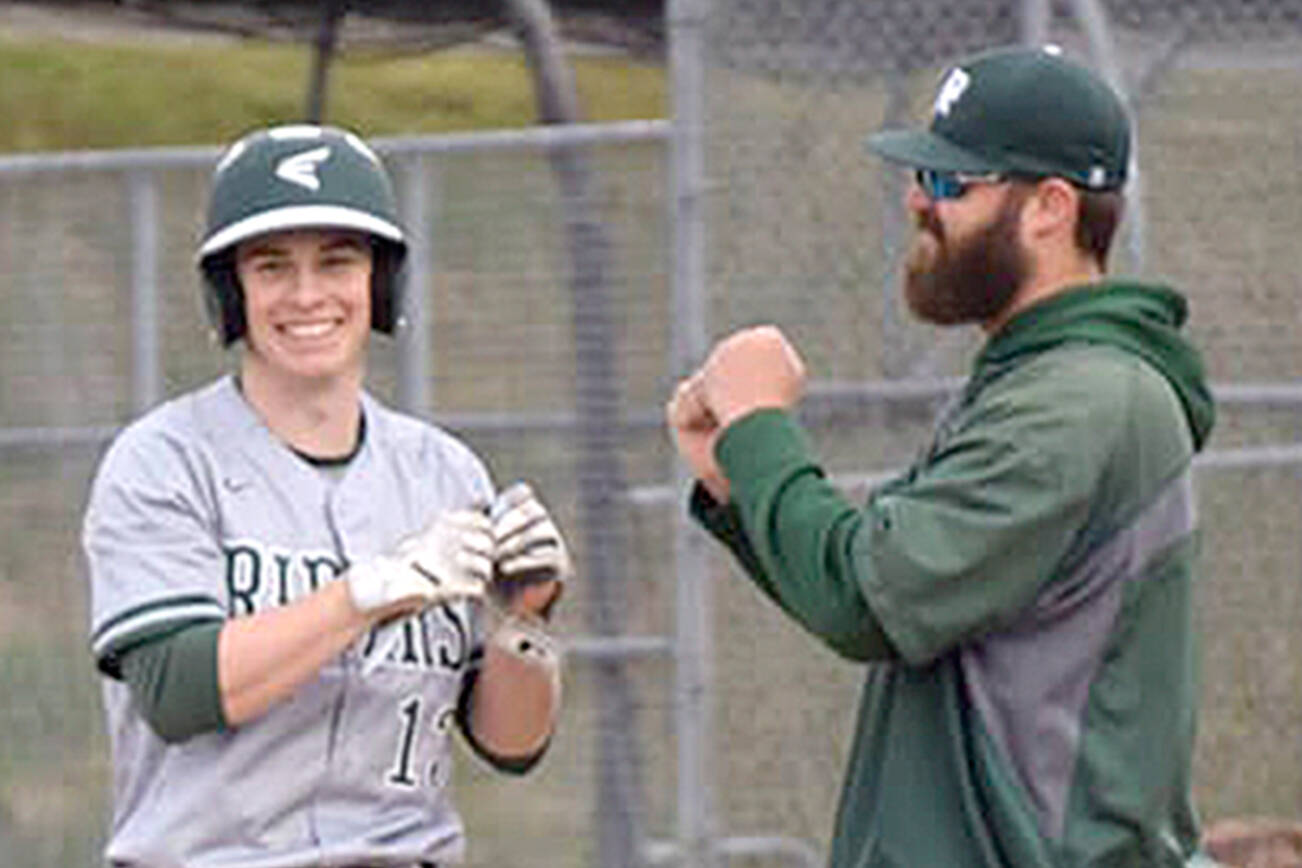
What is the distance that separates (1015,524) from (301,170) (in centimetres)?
99

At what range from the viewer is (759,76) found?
7.56 m

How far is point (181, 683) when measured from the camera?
461cm

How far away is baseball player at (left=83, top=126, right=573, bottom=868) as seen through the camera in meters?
4.62

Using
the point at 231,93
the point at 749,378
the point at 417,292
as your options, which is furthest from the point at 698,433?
the point at 231,93

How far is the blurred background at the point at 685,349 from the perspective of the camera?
7.53 m

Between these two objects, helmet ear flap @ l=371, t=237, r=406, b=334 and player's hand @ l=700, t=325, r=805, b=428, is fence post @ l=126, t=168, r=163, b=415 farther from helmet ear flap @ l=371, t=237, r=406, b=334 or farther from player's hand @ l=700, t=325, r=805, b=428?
player's hand @ l=700, t=325, r=805, b=428

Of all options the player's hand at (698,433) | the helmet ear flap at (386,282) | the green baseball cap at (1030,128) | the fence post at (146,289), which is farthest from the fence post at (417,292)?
the green baseball cap at (1030,128)

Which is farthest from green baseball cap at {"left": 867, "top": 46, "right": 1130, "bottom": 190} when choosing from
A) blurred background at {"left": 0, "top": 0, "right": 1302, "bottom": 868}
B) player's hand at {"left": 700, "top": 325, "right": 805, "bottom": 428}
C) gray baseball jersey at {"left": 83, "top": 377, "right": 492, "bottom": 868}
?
blurred background at {"left": 0, "top": 0, "right": 1302, "bottom": 868}

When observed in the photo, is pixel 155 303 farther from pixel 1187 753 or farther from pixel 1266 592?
pixel 1187 753

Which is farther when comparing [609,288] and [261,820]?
[609,288]

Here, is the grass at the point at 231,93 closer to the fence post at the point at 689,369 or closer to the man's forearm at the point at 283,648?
the fence post at the point at 689,369

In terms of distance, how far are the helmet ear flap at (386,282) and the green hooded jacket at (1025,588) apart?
0.58 m

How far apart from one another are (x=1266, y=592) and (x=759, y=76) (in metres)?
1.35

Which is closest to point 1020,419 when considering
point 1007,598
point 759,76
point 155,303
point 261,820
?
point 1007,598
